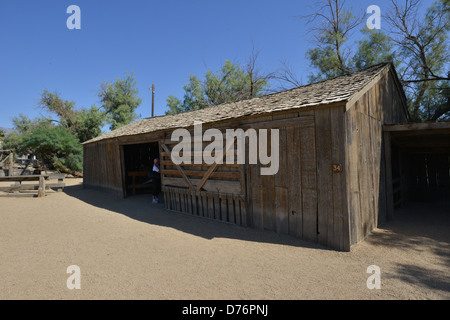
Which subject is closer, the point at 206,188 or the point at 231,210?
the point at 231,210

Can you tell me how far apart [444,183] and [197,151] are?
386 inches

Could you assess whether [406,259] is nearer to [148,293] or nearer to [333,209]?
[333,209]

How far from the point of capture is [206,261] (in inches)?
166

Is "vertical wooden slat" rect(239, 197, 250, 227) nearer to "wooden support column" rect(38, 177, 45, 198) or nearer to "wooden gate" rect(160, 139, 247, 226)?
"wooden gate" rect(160, 139, 247, 226)

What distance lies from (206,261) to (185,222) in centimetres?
268

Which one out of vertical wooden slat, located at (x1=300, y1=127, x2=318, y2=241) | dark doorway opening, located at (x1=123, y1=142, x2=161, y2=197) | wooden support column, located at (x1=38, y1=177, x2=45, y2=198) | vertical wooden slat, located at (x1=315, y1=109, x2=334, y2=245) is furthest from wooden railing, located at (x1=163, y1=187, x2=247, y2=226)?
wooden support column, located at (x1=38, y1=177, x2=45, y2=198)

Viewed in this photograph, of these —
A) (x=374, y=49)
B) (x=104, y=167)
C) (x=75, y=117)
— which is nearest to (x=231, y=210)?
(x=104, y=167)

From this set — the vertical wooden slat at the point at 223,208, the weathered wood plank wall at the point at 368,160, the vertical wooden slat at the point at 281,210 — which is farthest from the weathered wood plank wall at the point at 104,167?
the weathered wood plank wall at the point at 368,160

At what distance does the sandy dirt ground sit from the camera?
319cm

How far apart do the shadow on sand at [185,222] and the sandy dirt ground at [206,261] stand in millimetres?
44

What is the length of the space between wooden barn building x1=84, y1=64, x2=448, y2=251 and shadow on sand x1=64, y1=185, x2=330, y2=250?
8.0 inches

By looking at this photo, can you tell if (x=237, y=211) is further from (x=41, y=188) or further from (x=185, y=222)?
(x=41, y=188)

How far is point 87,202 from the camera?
10039 mm
